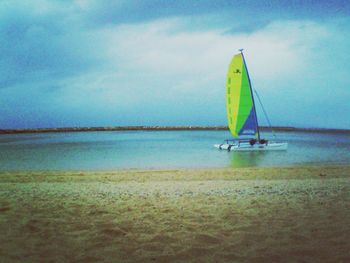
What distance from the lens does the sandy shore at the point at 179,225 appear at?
4633 mm

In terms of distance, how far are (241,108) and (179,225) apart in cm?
2545

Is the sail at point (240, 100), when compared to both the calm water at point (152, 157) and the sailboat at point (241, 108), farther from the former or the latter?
the calm water at point (152, 157)

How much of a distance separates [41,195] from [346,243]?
671cm

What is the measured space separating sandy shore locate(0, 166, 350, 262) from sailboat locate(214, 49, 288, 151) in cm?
2065

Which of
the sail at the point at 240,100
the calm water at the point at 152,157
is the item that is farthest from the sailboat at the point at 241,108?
the calm water at the point at 152,157

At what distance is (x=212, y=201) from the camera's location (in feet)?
24.6

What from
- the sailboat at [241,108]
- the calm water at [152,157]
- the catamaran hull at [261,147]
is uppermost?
the sailboat at [241,108]

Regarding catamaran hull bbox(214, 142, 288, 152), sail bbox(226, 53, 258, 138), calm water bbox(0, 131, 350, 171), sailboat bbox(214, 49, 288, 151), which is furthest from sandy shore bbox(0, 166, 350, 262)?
sail bbox(226, 53, 258, 138)

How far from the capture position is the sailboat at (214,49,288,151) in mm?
29406

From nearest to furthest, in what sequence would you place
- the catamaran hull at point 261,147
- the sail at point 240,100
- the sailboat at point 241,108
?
the catamaran hull at point 261,147 < the sailboat at point 241,108 < the sail at point 240,100

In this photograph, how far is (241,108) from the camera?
30.4 meters

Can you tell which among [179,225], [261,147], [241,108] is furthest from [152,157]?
[179,225]

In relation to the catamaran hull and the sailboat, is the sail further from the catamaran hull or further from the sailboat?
the catamaran hull

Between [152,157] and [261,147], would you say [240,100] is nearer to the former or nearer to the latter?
[261,147]
